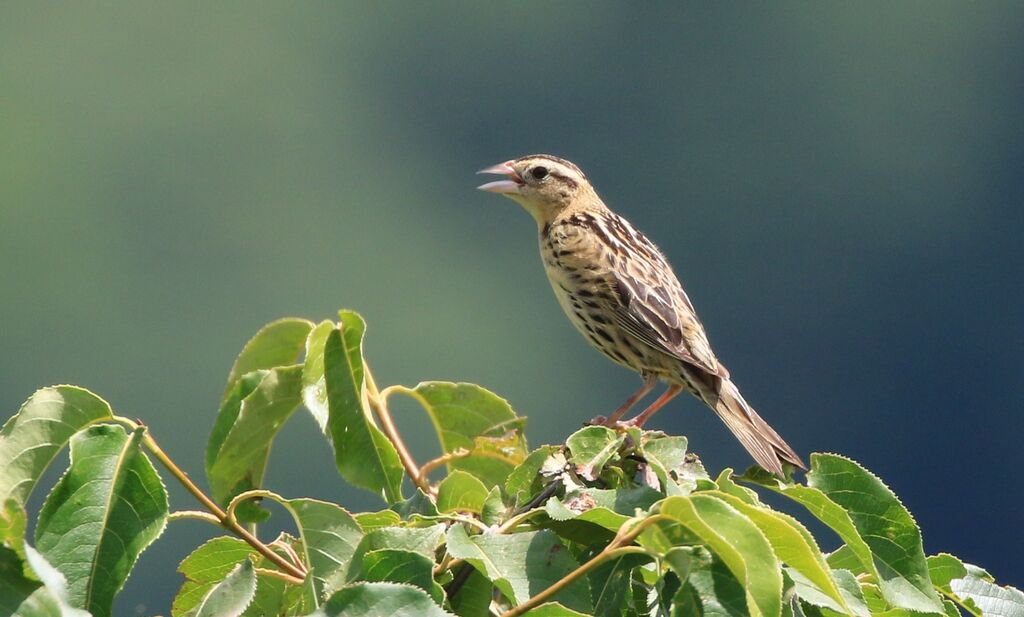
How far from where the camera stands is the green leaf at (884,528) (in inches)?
112

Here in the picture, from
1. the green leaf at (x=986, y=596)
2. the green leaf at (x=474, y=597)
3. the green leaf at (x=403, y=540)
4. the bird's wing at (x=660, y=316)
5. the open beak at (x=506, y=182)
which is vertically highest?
the open beak at (x=506, y=182)

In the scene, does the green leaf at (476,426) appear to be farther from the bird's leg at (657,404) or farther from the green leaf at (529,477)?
the bird's leg at (657,404)

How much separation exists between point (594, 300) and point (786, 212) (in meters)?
27.6

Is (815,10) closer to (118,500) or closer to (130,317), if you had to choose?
(130,317)

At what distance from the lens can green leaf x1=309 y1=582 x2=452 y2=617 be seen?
2240 mm

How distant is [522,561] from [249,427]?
44.3 inches

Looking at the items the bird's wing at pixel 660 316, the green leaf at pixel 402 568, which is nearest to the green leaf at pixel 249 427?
the green leaf at pixel 402 568

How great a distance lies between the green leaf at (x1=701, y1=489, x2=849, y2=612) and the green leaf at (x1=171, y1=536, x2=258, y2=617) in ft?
3.34

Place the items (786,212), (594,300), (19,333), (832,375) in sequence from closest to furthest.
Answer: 1. (594,300)
2. (832,375)
3. (19,333)
4. (786,212)

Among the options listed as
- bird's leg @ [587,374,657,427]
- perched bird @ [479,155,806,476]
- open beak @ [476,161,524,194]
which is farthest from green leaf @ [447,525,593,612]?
open beak @ [476,161,524,194]

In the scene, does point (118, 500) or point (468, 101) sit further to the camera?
point (468, 101)

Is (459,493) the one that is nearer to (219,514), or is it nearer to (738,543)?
(219,514)

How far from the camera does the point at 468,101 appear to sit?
3497 centimetres

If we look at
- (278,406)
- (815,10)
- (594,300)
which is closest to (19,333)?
(815,10)
